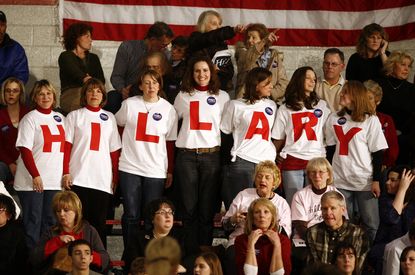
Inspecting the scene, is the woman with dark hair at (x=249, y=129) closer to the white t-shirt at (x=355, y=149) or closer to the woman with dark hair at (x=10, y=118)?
the white t-shirt at (x=355, y=149)

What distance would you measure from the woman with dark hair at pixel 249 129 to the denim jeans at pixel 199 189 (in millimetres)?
135

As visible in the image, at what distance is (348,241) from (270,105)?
1.68 m

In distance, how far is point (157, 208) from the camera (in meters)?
8.66

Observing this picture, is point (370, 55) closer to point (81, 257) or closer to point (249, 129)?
point (249, 129)

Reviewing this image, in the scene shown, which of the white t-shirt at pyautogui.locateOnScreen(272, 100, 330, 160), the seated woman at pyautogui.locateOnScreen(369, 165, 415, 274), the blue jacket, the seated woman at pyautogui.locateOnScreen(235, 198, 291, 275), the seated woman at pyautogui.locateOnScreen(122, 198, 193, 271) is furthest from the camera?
the blue jacket

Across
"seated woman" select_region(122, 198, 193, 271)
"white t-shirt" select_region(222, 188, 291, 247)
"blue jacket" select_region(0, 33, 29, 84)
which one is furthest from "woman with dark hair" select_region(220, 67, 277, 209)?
"blue jacket" select_region(0, 33, 29, 84)

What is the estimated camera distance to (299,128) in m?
9.72

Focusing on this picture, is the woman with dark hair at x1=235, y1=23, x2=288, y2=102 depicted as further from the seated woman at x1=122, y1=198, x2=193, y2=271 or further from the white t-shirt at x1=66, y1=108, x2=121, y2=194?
the seated woman at x1=122, y1=198, x2=193, y2=271

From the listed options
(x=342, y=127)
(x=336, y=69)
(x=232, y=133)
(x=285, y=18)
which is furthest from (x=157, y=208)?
(x=285, y=18)

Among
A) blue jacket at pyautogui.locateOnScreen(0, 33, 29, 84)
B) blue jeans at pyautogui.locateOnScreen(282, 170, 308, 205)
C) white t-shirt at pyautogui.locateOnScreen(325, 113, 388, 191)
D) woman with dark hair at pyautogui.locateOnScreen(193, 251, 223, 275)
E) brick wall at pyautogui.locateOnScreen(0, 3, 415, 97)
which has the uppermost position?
brick wall at pyautogui.locateOnScreen(0, 3, 415, 97)

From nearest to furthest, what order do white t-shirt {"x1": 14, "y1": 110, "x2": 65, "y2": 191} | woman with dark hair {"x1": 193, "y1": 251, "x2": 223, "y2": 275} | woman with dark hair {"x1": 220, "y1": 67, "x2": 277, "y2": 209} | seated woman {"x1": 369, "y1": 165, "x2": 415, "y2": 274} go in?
woman with dark hair {"x1": 193, "y1": 251, "x2": 223, "y2": 275} → seated woman {"x1": 369, "y1": 165, "x2": 415, "y2": 274} → white t-shirt {"x1": 14, "y1": 110, "x2": 65, "y2": 191} → woman with dark hair {"x1": 220, "y1": 67, "x2": 277, "y2": 209}

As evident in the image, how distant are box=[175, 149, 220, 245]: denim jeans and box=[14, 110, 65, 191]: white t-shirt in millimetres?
1048

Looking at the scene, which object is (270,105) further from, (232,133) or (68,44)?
(68,44)

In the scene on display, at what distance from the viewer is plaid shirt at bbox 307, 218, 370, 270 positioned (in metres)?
8.53
